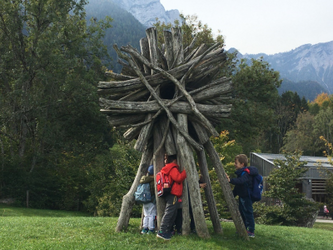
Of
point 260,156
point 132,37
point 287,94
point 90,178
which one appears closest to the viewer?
point 90,178

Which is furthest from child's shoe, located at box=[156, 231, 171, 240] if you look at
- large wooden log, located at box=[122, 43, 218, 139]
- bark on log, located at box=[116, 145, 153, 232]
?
large wooden log, located at box=[122, 43, 218, 139]

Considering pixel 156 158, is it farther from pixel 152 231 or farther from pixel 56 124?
pixel 56 124

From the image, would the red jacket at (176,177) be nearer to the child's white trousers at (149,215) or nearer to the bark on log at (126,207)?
the child's white trousers at (149,215)

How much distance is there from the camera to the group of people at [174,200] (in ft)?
22.7

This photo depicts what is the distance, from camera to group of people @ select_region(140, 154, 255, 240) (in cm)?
691

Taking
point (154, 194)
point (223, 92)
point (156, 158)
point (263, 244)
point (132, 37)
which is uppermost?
point (132, 37)

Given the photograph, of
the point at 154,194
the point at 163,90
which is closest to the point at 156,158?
the point at 154,194

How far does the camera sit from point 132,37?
113625 millimetres

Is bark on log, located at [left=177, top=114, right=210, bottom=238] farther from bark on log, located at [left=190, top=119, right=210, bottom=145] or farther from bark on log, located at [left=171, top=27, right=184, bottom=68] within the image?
bark on log, located at [left=171, top=27, right=184, bottom=68]

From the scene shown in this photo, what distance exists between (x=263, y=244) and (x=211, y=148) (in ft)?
8.17

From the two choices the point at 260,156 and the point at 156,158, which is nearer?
the point at 156,158

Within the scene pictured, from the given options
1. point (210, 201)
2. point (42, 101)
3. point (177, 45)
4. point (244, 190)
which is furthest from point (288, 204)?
point (42, 101)

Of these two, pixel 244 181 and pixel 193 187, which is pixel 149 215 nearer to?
pixel 193 187

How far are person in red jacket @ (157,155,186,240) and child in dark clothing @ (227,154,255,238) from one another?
1364 mm
